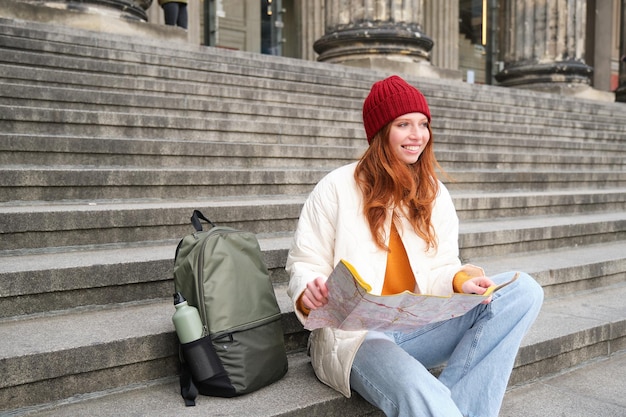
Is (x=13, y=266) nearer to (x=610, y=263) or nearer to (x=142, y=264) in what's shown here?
(x=142, y=264)

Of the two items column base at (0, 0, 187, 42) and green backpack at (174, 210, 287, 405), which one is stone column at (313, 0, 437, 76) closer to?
column base at (0, 0, 187, 42)

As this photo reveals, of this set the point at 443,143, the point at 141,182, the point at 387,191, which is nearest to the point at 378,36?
the point at 443,143

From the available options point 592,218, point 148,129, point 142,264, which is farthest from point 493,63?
point 142,264

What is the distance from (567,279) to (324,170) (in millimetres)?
1849

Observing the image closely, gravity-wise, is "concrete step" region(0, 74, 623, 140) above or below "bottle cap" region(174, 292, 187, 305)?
above

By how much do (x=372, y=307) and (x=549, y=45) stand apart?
11.8 metres

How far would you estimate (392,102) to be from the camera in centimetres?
229

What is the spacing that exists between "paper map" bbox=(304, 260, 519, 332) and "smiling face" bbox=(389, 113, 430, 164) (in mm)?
562

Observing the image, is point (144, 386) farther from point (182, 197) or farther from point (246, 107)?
point (246, 107)

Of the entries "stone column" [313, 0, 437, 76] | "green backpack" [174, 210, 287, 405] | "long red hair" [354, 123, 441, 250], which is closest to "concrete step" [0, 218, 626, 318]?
"green backpack" [174, 210, 287, 405]

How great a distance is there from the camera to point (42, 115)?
4.33m

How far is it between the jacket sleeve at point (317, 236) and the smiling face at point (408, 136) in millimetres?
272

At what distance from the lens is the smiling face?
7.65 feet

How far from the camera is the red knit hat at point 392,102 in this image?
7.50ft
